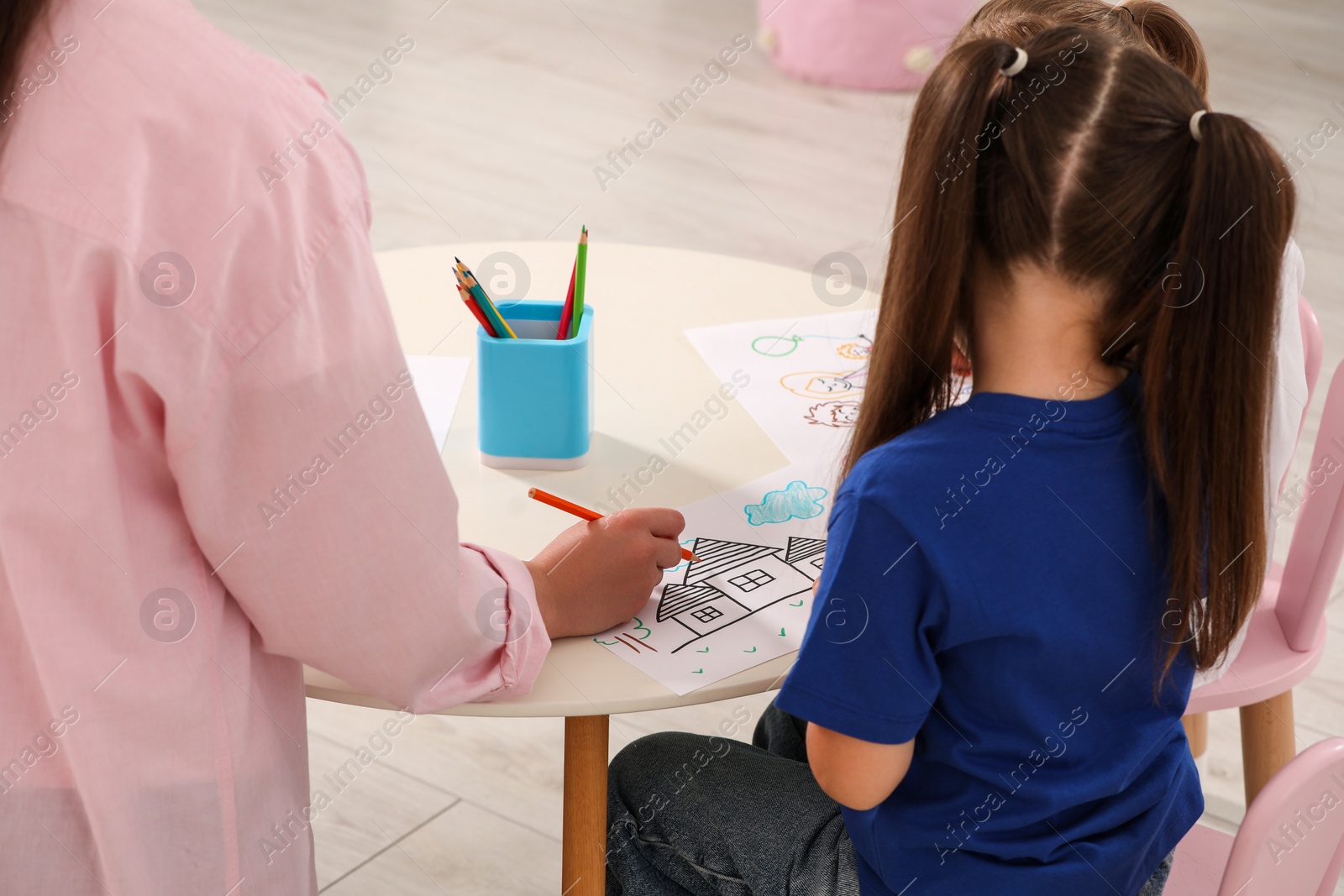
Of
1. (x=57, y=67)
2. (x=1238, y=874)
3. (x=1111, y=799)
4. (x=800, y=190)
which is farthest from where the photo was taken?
(x=800, y=190)

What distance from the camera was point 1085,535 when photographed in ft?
2.82

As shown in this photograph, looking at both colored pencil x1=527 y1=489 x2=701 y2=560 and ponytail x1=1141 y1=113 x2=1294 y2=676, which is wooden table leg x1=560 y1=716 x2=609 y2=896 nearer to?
colored pencil x1=527 y1=489 x2=701 y2=560

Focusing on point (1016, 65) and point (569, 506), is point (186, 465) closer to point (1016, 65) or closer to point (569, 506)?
point (569, 506)

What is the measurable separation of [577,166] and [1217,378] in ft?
10.4

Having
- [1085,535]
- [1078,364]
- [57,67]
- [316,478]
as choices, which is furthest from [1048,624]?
[57,67]

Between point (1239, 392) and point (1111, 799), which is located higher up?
point (1239, 392)

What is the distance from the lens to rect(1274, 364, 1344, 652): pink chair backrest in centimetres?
116

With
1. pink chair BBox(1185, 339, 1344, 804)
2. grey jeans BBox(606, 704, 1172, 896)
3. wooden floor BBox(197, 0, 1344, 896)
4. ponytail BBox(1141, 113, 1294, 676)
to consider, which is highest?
ponytail BBox(1141, 113, 1294, 676)

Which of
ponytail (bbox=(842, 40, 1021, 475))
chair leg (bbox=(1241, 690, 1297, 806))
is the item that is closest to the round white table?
ponytail (bbox=(842, 40, 1021, 475))

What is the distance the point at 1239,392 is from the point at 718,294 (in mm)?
759

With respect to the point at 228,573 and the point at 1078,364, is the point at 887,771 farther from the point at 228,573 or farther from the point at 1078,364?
the point at 228,573

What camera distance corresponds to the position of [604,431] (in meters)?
1.25

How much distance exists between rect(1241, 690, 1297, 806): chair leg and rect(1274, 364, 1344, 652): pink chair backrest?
0.13 meters

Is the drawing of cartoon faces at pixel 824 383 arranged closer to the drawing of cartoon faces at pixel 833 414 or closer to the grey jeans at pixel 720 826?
the drawing of cartoon faces at pixel 833 414
